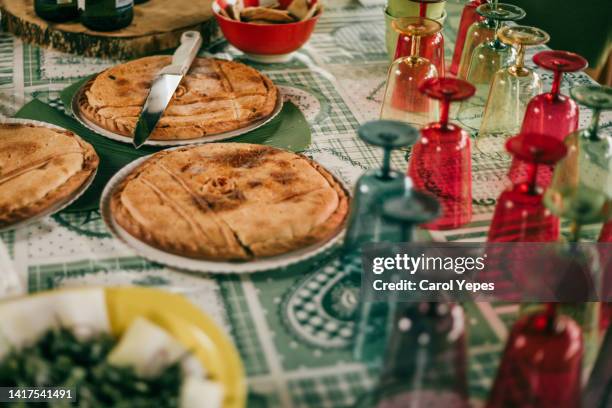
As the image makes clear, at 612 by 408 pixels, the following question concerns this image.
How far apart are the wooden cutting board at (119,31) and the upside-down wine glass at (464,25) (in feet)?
1.95

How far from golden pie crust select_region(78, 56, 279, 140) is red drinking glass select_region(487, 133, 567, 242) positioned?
60cm

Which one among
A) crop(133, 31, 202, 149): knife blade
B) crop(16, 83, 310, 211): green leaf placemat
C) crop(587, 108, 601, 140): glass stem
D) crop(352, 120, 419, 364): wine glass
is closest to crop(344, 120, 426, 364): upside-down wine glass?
crop(352, 120, 419, 364): wine glass

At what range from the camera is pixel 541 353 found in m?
0.79

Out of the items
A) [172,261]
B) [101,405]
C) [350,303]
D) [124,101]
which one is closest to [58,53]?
[124,101]

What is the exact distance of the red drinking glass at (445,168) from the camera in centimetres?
114

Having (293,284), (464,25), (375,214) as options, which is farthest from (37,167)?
(464,25)

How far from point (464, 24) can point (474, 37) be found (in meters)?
0.17

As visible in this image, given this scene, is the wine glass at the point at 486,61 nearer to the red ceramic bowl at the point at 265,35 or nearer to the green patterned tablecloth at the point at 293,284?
the green patterned tablecloth at the point at 293,284

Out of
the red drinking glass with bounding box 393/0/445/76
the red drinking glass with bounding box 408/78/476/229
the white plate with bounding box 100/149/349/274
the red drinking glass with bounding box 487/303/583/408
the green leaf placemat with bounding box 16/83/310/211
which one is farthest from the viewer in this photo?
the red drinking glass with bounding box 393/0/445/76

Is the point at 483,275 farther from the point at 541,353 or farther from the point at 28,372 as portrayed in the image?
the point at 28,372

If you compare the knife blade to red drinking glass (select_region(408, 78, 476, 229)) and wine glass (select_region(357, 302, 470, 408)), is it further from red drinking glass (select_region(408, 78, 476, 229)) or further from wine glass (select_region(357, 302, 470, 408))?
wine glass (select_region(357, 302, 470, 408))

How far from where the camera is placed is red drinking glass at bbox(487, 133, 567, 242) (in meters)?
0.91

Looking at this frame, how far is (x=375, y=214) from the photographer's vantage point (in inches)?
38.5

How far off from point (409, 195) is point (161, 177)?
0.50 m
